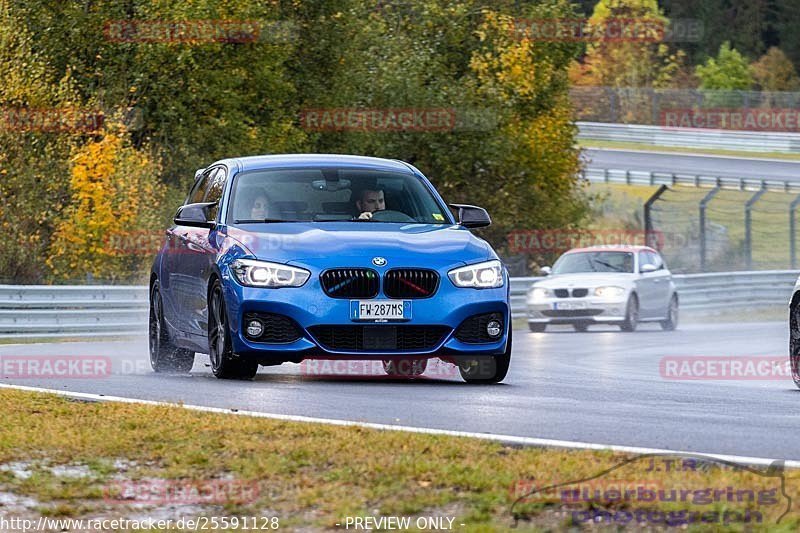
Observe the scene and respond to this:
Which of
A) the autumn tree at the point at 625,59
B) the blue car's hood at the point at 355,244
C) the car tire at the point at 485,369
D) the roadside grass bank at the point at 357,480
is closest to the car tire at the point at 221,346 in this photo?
the blue car's hood at the point at 355,244

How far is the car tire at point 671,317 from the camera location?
29.1 m

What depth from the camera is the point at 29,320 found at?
25.9 metres

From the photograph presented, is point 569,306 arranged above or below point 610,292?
below

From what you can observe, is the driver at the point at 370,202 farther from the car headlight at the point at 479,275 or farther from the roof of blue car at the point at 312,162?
the car headlight at the point at 479,275

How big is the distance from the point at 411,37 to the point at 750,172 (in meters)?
21.3

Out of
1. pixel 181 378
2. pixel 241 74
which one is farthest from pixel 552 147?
pixel 181 378

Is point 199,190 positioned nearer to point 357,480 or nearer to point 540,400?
point 540,400

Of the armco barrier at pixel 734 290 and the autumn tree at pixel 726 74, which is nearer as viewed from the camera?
the armco barrier at pixel 734 290

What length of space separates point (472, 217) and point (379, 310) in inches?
66.2

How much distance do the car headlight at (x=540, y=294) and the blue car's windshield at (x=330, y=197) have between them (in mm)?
14316

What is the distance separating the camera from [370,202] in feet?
44.1

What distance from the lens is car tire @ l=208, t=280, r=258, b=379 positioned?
41.5 feet

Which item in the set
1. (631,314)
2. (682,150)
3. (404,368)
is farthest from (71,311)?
(682,150)

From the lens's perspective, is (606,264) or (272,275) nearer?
(272,275)
